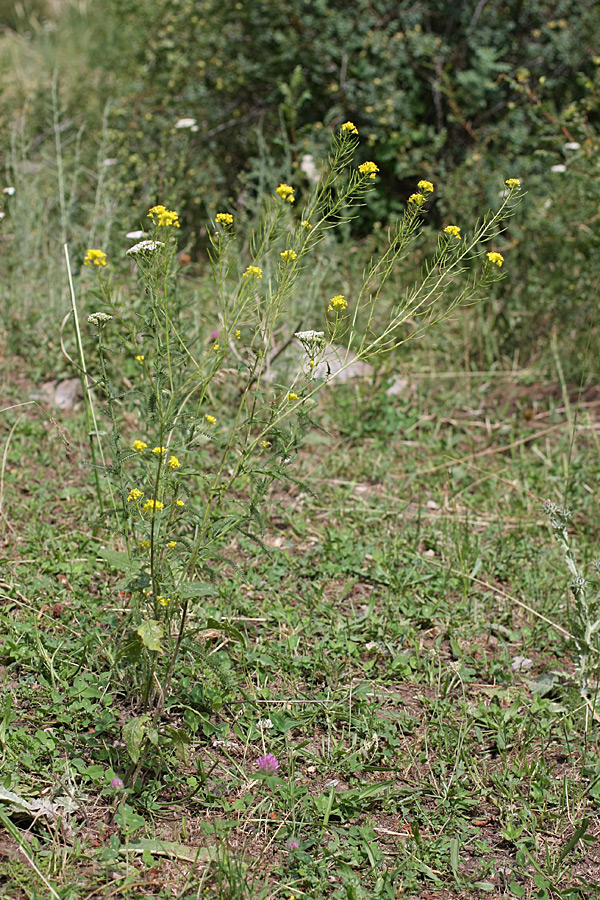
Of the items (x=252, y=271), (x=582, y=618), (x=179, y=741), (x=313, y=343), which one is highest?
(x=252, y=271)

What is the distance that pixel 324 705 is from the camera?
2273 millimetres

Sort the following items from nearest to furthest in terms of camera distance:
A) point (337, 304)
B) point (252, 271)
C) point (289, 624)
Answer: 1. point (252, 271)
2. point (337, 304)
3. point (289, 624)

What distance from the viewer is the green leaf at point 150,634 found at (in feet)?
5.67

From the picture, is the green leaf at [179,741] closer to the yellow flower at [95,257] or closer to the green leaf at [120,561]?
the green leaf at [120,561]

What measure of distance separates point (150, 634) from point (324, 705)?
720mm

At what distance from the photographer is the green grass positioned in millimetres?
1818

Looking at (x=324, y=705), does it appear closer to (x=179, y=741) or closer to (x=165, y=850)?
(x=179, y=741)

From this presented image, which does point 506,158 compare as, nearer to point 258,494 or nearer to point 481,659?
point 481,659

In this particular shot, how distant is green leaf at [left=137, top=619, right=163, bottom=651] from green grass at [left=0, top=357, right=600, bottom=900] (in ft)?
0.32

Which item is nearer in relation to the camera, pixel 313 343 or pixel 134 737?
pixel 134 737

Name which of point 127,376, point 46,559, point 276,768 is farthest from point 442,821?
point 127,376

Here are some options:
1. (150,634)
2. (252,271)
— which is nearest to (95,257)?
(252,271)

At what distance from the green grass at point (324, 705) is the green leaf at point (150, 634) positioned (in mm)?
96

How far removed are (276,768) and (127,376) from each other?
→ 2.30 metres
